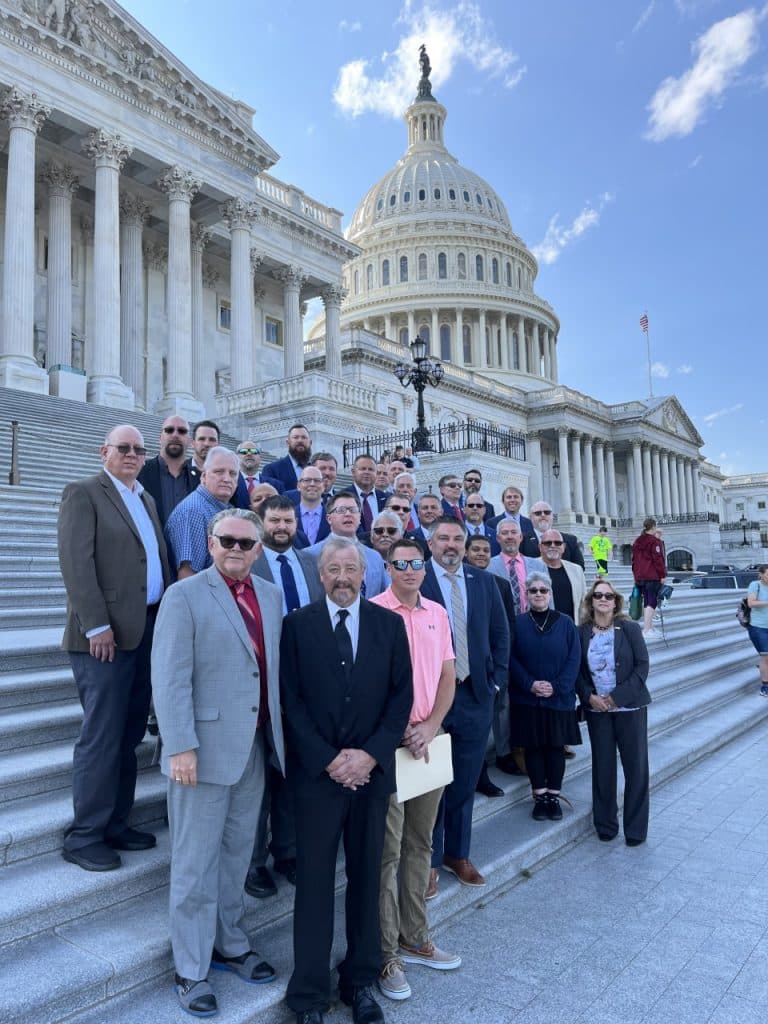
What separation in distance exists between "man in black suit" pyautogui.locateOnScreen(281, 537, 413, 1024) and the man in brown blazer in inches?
42.3

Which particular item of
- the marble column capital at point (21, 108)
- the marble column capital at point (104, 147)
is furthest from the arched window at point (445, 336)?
the marble column capital at point (21, 108)

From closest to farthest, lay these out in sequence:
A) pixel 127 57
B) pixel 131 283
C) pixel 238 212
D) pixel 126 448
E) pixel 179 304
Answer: pixel 126 448, pixel 127 57, pixel 179 304, pixel 131 283, pixel 238 212

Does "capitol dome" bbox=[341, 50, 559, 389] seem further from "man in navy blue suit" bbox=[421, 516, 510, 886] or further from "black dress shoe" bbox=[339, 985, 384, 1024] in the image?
"black dress shoe" bbox=[339, 985, 384, 1024]

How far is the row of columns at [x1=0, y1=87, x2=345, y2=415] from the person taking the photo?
2173cm

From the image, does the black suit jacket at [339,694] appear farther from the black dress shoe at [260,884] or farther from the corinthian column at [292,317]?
the corinthian column at [292,317]

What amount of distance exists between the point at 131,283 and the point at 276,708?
27.2 metres

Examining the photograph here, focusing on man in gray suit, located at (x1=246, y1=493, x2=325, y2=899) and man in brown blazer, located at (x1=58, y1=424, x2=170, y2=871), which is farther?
man in gray suit, located at (x1=246, y1=493, x2=325, y2=899)

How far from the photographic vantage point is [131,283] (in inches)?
1088

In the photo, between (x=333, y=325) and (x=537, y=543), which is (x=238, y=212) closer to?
Answer: (x=333, y=325)

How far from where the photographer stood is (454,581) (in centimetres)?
530

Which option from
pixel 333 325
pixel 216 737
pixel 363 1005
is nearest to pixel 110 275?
pixel 333 325

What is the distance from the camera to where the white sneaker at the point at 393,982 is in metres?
3.69

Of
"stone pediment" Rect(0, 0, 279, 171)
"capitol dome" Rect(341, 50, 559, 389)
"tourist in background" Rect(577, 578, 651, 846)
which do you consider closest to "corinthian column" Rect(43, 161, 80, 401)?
"stone pediment" Rect(0, 0, 279, 171)

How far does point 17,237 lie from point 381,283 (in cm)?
6447
